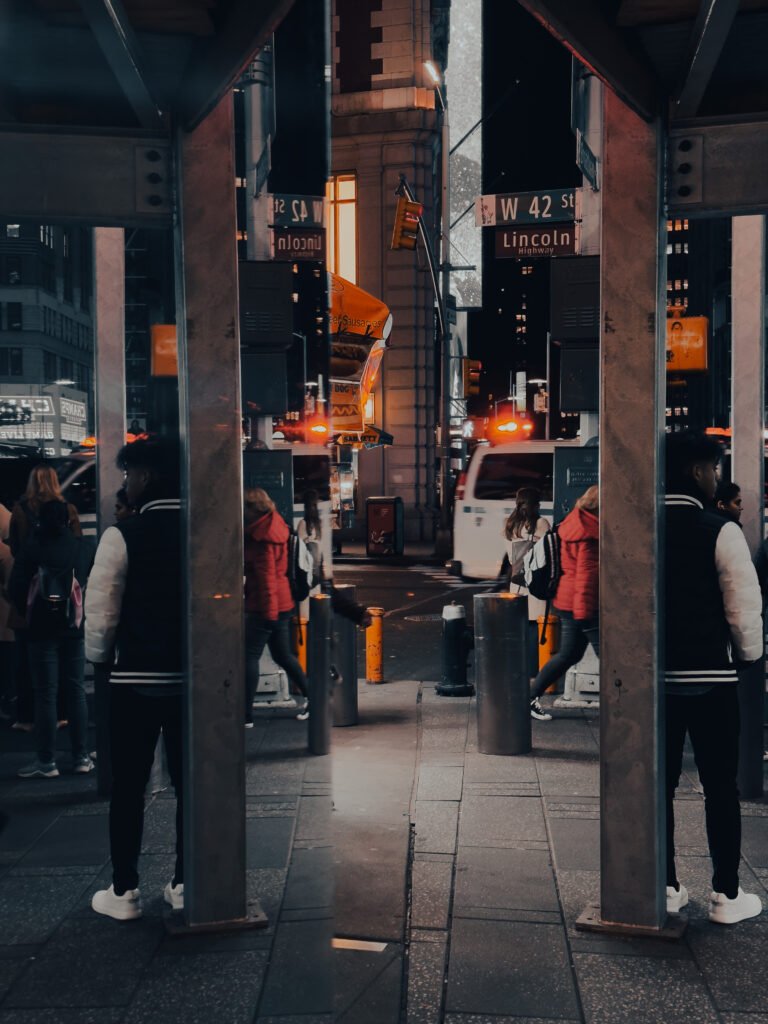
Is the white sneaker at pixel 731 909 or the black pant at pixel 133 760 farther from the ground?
the black pant at pixel 133 760

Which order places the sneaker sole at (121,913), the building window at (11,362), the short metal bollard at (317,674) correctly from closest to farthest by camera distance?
the sneaker sole at (121,913) < the short metal bollard at (317,674) < the building window at (11,362)

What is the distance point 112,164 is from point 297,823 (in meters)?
3.25

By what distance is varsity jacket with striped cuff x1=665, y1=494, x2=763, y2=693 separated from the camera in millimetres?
4000

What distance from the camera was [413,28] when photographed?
21812 mm

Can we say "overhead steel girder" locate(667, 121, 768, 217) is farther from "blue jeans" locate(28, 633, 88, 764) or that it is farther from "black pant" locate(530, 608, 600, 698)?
"blue jeans" locate(28, 633, 88, 764)

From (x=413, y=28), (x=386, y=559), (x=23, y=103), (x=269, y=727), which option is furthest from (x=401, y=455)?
(x=23, y=103)

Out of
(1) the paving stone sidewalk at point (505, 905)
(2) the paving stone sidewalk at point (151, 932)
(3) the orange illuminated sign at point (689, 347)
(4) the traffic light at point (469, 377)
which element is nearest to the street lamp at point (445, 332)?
(4) the traffic light at point (469, 377)

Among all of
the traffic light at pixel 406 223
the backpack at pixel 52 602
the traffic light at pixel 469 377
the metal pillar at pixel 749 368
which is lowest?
the backpack at pixel 52 602

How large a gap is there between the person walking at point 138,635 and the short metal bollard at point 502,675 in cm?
307

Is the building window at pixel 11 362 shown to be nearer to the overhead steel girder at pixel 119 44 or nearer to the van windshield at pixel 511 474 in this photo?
the van windshield at pixel 511 474

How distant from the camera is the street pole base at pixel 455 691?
349 inches

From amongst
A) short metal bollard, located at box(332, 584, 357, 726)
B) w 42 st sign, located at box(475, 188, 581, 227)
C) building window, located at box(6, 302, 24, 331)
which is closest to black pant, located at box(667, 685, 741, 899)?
short metal bollard, located at box(332, 584, 357, 726)

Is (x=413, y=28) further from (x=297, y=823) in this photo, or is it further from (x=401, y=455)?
(x=297, y=823)

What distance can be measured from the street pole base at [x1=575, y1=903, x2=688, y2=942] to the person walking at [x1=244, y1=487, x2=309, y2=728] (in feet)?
10.5
